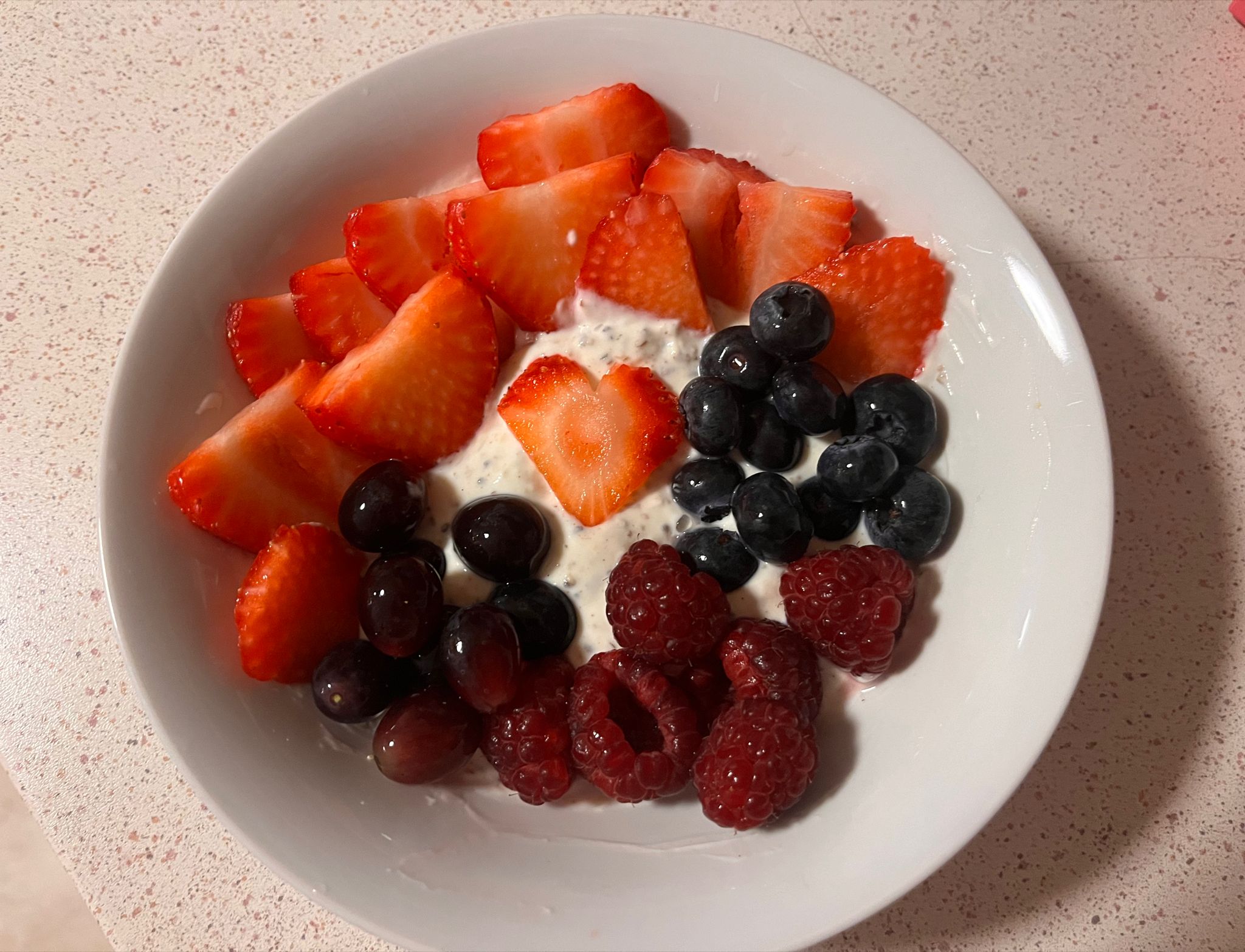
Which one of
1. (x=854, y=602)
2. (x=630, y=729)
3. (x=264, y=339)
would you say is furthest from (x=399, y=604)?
(x=854, y=602)

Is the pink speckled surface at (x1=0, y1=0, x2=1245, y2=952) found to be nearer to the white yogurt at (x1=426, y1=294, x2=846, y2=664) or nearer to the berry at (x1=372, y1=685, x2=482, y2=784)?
the berry at (x1=372, y1=685, x2=482, y2=784)

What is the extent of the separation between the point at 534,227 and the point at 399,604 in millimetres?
550

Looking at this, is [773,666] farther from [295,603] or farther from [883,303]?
[295,603]

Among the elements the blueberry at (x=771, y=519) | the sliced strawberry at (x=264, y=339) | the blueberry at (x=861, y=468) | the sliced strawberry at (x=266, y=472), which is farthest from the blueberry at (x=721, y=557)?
the sliced strawberry at (x=264, y=339)

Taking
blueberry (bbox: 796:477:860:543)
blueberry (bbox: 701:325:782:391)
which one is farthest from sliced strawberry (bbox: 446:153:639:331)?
blueberry (bbox: 796:477:860:543)

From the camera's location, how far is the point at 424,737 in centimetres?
100

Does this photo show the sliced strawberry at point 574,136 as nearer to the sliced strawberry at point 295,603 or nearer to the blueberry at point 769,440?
the blueberry at point 769,440

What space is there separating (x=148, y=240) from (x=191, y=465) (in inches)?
22.3

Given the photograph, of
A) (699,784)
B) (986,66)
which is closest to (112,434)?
(699,784)

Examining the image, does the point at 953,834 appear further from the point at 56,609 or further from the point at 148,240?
the point at 148,240

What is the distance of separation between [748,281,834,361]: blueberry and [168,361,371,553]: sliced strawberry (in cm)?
60

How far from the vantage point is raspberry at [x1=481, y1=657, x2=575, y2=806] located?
3.35 feet

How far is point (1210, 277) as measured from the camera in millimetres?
1270

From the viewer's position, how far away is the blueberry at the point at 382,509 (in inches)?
41.9
